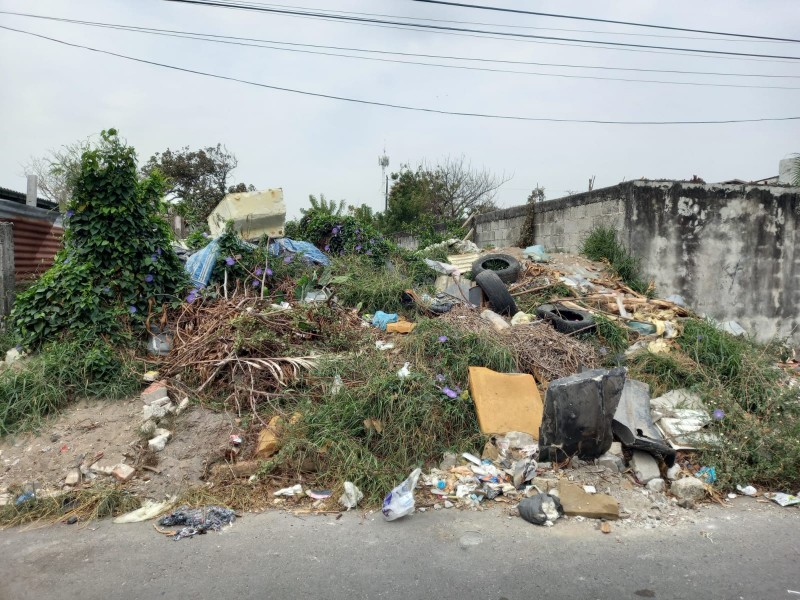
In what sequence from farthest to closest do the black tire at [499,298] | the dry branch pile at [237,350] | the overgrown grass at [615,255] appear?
the overgrown grass at [615,255], the black tire at [499,298], the dry branch pile at [237,350]

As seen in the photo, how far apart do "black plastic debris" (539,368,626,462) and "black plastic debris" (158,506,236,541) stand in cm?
230

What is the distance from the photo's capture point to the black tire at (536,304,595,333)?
20.2ft

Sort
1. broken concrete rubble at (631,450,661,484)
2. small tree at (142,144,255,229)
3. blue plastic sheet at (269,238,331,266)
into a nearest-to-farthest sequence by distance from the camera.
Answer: broken concrete rubble at (631,450,661,484) → blue plastic sheet at (269,238,331,266) → small tree at (142,144,255,229)

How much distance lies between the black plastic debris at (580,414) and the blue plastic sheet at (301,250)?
14.5ft

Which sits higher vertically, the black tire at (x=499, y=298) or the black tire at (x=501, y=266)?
the black tire at (x=501, y=266)

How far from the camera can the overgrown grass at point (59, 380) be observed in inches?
185

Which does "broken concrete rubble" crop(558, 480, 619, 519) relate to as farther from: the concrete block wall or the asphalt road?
the concrete block wall

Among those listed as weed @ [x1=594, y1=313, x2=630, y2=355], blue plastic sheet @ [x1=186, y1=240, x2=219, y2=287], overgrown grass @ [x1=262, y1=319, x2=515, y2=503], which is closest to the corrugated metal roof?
blue plastic sheet @ [x1=186, y1=240, x2=219, y2=287]

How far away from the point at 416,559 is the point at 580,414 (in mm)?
1600

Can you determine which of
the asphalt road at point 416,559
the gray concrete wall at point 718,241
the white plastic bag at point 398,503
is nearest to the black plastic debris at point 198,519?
the asphalt road at point 416,559

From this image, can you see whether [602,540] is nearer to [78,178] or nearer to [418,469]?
[418,469]

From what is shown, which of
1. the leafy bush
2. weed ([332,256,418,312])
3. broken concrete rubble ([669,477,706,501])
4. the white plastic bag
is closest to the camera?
the white plastic bag

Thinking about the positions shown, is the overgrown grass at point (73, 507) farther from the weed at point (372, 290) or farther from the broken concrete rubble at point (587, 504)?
the weed at point (372, 290)

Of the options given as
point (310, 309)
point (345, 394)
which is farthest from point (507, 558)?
point (310, 309)
